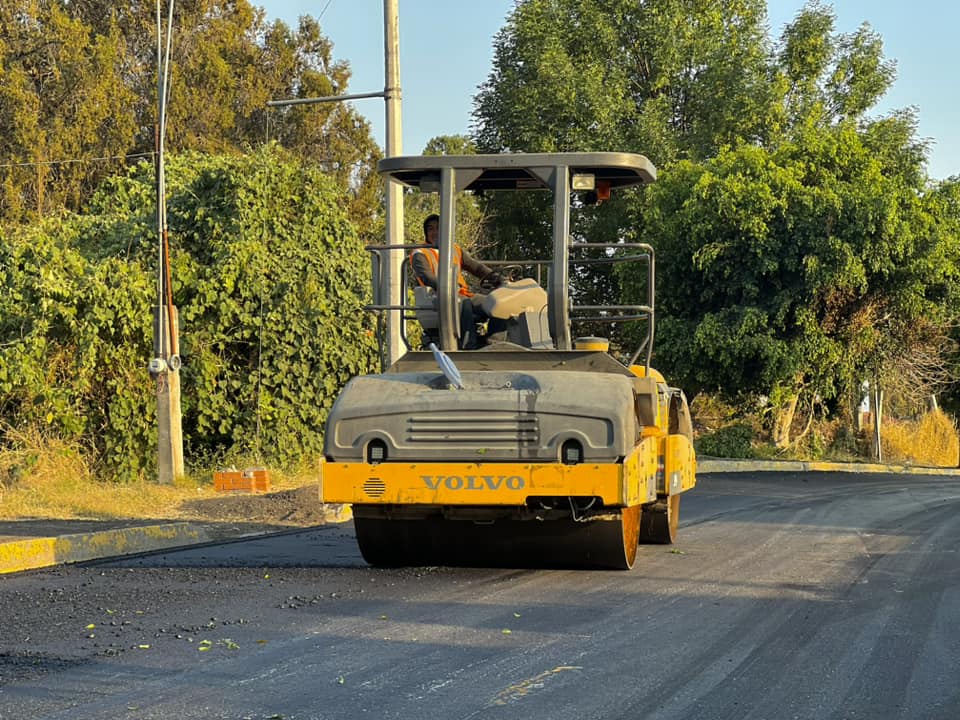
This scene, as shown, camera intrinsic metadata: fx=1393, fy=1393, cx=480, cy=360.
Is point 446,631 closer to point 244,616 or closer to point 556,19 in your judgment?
point 244,616

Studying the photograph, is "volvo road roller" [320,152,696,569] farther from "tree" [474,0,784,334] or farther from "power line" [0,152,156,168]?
"power line" [0,152,156,168]

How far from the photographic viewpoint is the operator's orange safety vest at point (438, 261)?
10367 mm

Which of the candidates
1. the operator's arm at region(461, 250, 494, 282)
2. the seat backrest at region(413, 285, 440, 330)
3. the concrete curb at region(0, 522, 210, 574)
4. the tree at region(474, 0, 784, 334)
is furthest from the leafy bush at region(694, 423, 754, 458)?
the seat backrest at region(413, 285, 440, 330)

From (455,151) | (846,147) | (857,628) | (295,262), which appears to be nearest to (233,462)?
(295,262)

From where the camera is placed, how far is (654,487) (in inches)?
406

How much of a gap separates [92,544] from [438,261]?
392 centimetres

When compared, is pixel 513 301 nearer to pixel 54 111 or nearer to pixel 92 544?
pixel 92 544

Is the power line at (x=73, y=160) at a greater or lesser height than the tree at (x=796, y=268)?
greater

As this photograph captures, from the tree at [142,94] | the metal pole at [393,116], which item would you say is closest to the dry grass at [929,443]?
the tree at [142,94]

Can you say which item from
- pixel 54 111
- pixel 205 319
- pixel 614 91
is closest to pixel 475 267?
pixel 205 319

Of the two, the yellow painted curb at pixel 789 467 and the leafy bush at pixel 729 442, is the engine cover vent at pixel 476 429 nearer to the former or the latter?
the yellow painted curb at pixel 789 467

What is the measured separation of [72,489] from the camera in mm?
18062

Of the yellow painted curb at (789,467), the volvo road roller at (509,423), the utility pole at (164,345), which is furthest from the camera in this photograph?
the yellow painted curb at (789,467)

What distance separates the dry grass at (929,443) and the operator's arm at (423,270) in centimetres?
3123
